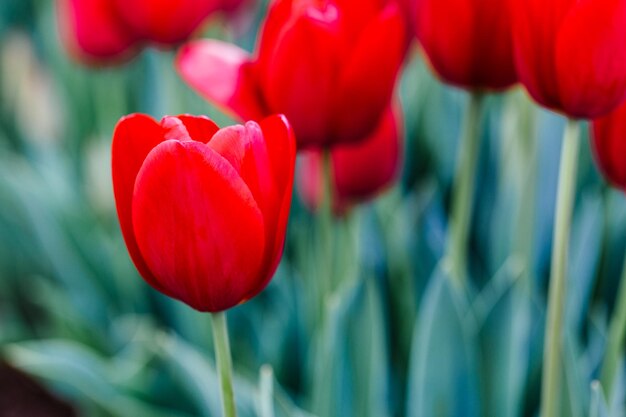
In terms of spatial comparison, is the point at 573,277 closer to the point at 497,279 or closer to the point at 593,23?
the point at 497,279

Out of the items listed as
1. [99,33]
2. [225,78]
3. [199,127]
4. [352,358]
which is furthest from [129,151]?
[99,33]

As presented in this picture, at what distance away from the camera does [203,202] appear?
0.39 metres

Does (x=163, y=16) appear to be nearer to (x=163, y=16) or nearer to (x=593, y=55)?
(x=163, y=16)

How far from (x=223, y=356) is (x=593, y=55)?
25 centimetres

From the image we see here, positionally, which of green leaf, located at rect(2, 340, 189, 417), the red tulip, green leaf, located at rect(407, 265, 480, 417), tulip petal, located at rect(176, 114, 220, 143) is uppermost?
tulip petal, located at rect(176, 114, 220, 143)

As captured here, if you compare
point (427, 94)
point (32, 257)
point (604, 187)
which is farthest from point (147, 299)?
point (604, 187)

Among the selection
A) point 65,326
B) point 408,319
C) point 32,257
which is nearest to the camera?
point 408,319

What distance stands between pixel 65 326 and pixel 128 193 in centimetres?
62

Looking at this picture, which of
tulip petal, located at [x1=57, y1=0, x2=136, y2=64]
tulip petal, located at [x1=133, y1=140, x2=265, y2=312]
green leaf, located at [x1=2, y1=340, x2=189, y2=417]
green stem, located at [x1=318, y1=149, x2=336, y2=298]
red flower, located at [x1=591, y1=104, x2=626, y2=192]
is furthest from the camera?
tulip petal, located at [x1=57, y1=0, x2=136, y2=64]

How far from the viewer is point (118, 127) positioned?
0.42m

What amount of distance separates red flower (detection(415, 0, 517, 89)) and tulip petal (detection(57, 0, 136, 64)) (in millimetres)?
408

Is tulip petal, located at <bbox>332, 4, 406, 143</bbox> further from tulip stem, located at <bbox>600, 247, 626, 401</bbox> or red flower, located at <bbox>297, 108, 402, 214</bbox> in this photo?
tulip stem, located at <bbox>600, 247, 626, 401</bbox>

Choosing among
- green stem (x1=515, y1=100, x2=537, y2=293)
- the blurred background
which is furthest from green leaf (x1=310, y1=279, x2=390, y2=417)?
green stem (x1=515, y1=100, x2=537, y2=293)

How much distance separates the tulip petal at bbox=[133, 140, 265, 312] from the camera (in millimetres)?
386
